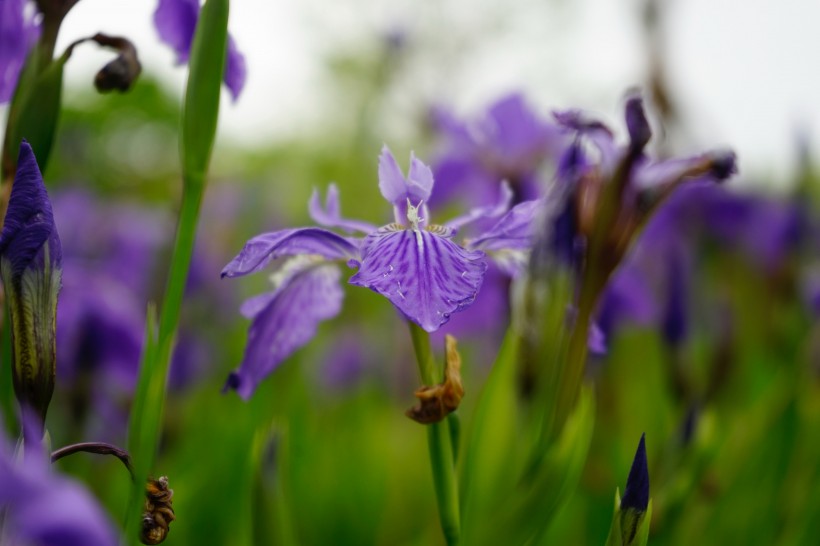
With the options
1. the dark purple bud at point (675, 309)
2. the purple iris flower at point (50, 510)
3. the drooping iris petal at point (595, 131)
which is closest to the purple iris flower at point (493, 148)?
the dark purple bud at point (675, 309)

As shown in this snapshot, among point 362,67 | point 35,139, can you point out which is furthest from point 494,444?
point 362,67

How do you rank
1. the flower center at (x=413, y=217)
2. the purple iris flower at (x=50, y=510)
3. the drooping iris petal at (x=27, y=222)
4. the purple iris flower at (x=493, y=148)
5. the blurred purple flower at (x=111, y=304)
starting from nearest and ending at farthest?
the purple iris flower at (x=50, y=510)
the drooping iris petal at (x=27, y=222)
the flower center at (x=413, y=217)
the blurred purple flower at (x=111, y=304)
the purple iris flower at (x=493, y=148)

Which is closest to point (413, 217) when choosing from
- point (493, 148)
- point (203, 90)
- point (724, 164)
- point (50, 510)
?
point (203, 90)

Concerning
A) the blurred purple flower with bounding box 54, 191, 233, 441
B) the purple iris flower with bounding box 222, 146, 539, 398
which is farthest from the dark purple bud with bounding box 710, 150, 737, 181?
the blurred purple flower with bounding box 54, 191, 233, 441

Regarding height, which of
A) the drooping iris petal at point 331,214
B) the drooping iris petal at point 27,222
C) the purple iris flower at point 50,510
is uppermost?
the drooping iris petal at point 27,222

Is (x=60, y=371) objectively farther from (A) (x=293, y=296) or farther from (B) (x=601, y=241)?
(B) (x=601, y=241)

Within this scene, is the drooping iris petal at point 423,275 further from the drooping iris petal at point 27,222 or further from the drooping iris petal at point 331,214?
the drooping iris petal at point 27,222

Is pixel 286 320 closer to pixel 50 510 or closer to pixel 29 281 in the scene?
pixel 29 281
